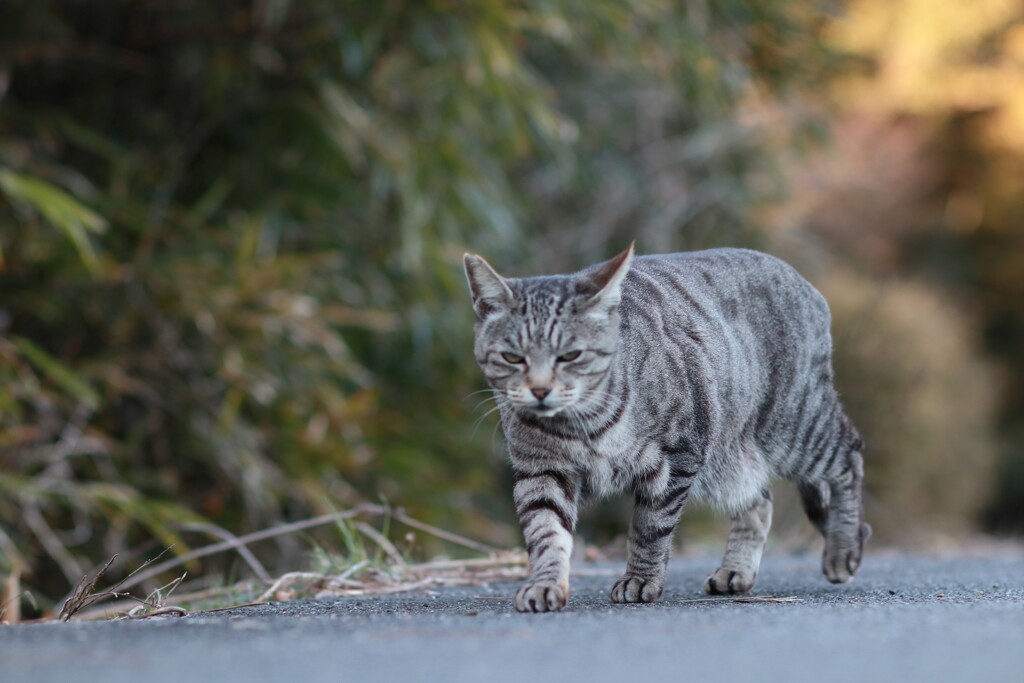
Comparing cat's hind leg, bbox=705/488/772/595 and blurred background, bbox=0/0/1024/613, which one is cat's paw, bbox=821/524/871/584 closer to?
A: cat's hind leg, bbox=705/488/772/595

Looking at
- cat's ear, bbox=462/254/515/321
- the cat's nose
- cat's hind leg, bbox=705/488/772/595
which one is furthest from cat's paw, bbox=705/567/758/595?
cat's ear, bbox=462/254/515/321

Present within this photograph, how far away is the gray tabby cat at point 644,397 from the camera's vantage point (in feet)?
10.8

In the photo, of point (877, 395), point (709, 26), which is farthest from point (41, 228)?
point (877, 395)

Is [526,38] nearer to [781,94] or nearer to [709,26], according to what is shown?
[709,26]

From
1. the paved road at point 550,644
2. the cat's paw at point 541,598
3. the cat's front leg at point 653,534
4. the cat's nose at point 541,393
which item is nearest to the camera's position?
the paved road at point 550,644

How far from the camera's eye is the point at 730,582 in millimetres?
3719

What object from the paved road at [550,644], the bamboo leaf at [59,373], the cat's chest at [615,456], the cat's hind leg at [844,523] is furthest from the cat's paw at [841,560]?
the bamboo leaf at [59,373]

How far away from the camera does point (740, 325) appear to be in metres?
3.75

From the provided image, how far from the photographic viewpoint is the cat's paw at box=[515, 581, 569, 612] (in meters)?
2.99

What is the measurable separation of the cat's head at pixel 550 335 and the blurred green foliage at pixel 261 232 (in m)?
1.89

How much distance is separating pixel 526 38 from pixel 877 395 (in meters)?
4.22

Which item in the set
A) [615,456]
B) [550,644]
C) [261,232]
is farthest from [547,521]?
[261,232]

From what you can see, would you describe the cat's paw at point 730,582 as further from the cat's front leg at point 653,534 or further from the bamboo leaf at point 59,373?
the bamboo leaf at point 59,373

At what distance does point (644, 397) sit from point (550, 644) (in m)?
1.21
